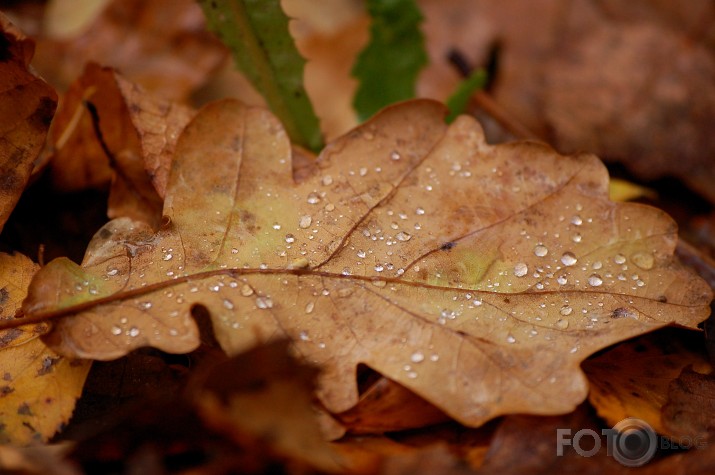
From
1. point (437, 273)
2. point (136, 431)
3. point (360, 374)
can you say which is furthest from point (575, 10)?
point (136, 431)

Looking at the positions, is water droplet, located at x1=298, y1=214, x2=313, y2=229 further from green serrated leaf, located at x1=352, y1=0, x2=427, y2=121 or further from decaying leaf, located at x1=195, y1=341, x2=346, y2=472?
green serrated leaf, located at x1=352, y1=0, x2=427, y2=121

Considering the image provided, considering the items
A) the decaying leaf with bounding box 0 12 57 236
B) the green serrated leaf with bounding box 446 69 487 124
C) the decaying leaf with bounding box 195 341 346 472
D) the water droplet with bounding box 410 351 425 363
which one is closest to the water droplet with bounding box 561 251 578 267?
the water droplet with bounding box 410 351 425 363

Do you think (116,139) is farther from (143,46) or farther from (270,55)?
(143,46)

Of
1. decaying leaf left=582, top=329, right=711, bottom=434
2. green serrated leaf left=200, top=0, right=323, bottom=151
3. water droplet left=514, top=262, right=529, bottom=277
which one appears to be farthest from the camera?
green serrated leaf left=200, top=0, right=323, bottom=151

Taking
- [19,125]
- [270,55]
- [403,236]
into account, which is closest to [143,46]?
[270,55]

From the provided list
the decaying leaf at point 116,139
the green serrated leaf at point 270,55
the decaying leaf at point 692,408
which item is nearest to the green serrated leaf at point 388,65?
the green serrated leaf at point 270,55

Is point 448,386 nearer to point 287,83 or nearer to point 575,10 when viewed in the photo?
point 287,83

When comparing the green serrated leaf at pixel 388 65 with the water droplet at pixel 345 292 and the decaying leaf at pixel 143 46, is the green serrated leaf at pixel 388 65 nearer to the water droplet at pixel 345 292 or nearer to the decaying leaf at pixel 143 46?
the decaying leaf at pixel 143 46
